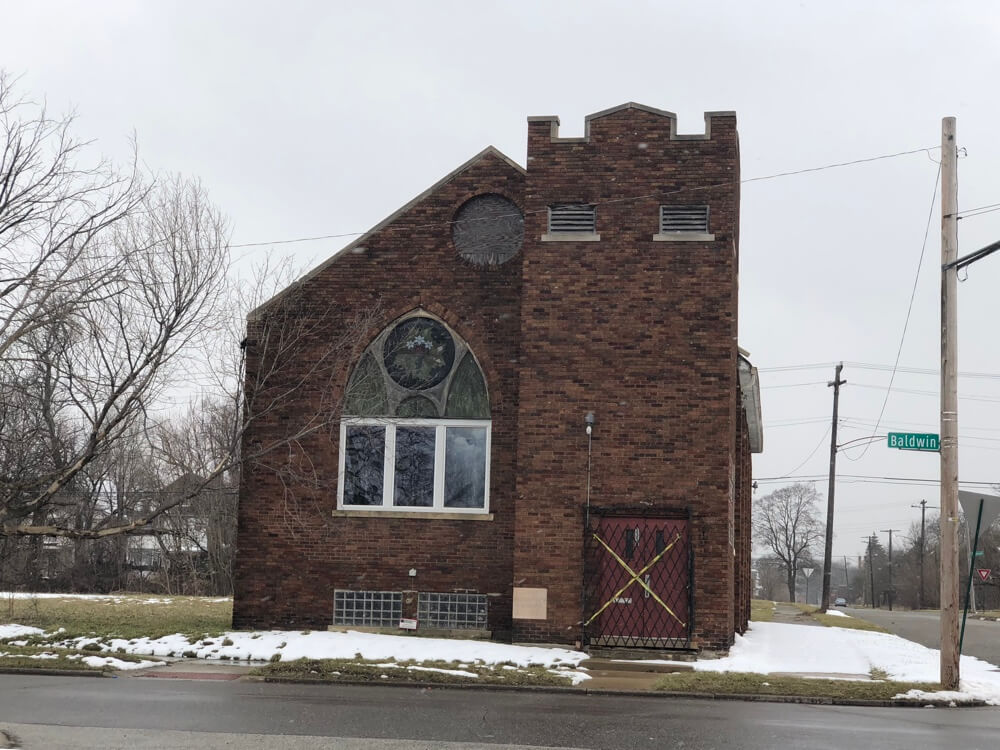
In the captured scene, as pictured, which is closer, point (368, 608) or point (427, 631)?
point (427, 631)

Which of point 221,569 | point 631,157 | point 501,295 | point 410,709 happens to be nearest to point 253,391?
point 501,295

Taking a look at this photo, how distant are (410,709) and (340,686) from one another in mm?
2704

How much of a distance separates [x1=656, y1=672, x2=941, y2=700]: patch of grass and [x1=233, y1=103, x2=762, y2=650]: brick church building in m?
2.50

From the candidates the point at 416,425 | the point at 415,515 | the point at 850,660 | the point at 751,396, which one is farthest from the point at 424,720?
the point at 751,396

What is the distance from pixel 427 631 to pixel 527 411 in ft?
13.4

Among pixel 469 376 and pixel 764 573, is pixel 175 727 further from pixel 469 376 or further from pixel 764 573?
pixel 764 573

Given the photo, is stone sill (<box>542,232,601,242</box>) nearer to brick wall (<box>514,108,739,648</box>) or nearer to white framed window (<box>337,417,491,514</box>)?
brick wall (<box>514,108,739,648</box>)

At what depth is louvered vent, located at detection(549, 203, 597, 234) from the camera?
18530mm

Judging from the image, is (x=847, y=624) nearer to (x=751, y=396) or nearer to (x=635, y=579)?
(x=751, y=396)

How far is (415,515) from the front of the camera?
19047mm

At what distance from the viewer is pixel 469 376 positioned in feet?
63.9

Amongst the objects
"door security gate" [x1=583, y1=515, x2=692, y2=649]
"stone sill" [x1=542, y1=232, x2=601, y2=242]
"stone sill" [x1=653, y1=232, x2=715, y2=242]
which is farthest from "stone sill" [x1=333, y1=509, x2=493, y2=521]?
"stone sill" [x1=653, y1=232, x2=715, y2=242]

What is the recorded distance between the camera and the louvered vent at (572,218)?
18.5 meters

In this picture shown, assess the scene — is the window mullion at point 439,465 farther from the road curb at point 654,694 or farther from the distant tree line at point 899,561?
the distant tree line at point 899,561
